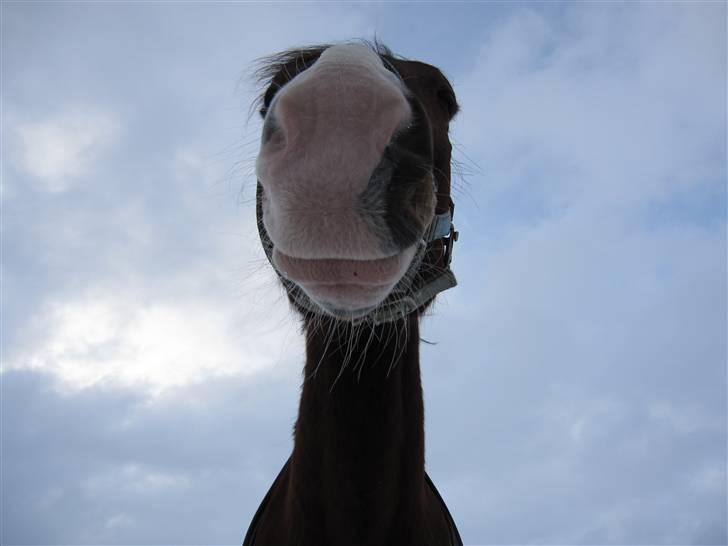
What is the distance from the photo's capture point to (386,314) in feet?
8.16

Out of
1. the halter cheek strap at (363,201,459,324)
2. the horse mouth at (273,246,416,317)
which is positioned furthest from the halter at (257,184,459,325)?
the horse mouth at (273,246,416,317)

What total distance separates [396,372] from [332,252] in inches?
49.3

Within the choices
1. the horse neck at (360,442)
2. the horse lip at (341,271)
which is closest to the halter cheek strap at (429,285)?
the horse neck at (360,442)

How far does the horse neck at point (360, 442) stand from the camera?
2.65 metres

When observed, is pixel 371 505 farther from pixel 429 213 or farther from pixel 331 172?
pixel 331 172

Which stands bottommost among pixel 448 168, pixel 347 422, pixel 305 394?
pixel 347 422

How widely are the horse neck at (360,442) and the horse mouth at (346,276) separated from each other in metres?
0.58

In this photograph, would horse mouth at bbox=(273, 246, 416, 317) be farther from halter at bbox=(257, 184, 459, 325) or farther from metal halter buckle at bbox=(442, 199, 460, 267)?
metal halter buckle at bbox=(442, 199, 460, 267)

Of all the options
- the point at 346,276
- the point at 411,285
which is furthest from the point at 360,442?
the point at 346,276

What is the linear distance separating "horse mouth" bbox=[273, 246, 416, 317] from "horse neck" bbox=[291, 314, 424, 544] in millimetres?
575

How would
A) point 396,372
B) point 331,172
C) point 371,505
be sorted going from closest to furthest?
point 331,172 < point 371,505 < point 396,372

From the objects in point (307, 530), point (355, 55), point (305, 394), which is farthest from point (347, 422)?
point (355, 55)

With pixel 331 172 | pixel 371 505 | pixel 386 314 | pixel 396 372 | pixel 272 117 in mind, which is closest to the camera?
pixel 331 172

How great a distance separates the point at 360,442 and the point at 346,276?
1209mm
